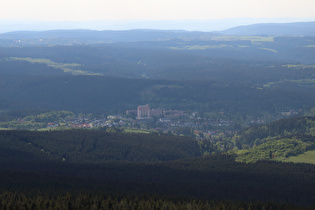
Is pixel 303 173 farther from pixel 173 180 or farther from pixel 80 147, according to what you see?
pixel 80 147

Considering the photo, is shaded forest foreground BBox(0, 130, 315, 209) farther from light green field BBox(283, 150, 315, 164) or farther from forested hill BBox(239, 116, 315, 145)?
forested hill BBox(239, 116, 315, 145)

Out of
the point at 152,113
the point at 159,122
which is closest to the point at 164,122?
the point at 159,122

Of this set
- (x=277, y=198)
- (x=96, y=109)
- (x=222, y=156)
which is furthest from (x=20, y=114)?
(x=277, y=198)

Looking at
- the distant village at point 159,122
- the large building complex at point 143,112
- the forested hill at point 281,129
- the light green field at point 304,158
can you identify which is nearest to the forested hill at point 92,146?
the forested hill at point 281,129

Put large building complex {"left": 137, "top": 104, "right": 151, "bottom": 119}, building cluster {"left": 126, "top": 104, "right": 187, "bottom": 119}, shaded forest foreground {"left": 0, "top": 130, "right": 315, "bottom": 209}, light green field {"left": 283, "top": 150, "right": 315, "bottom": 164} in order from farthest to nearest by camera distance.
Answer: building cluster {"left": 126, "top": 104, "right": 187, "bottom": 119}, large building complex {"left": 137, "top": 104, "right": 151, "bottom": 119}, light green field {"left": 283, "top": 150, "right": 315, "bottom": 164}, shaded forest foreground {"left": 0, "top": 130, "right": 315, "bottom": 209}

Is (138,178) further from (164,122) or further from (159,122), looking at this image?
(164,122)

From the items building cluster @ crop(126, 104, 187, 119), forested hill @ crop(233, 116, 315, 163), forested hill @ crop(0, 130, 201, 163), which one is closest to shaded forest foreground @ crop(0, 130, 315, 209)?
forested hill @ crop(0, 130, 201, 163)
